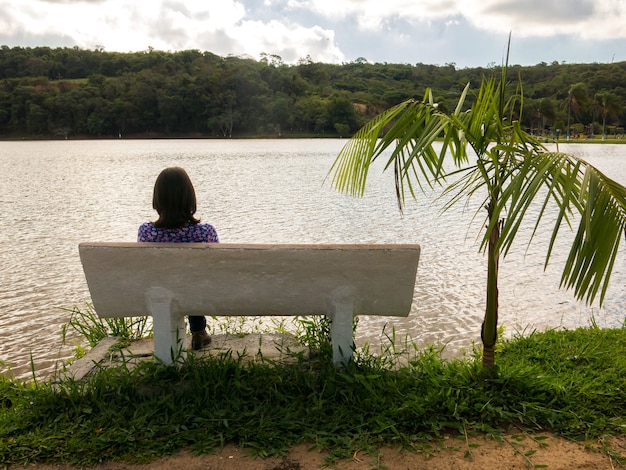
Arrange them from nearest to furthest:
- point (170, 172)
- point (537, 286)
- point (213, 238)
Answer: point (170, 172)
point (213, 238)
point (537, 286)

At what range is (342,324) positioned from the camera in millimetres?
3018

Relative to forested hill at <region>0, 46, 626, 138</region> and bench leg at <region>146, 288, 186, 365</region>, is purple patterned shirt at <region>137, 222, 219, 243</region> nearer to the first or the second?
bench leg at <region>146, 288, 186, 365</region>

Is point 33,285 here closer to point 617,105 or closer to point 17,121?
point 617,105

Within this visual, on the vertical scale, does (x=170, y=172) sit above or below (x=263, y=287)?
above

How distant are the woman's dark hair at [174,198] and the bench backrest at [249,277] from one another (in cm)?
42

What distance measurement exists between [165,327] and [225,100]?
90011 mm

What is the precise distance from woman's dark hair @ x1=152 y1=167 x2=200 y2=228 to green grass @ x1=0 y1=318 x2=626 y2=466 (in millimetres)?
844

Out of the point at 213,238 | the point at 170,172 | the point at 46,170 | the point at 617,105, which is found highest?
the point at 617,105

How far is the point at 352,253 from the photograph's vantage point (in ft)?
9.38

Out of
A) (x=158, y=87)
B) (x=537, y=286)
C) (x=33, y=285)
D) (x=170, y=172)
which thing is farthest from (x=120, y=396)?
(x=158, y=87)

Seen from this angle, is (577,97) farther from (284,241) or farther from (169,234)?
(169,234)

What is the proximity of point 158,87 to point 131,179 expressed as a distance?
7288 centimetres

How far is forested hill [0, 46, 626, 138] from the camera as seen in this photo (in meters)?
80.9

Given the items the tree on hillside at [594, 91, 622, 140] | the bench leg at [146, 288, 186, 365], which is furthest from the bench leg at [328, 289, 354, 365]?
the tree on hillside at [594, 91, 622, 140]
